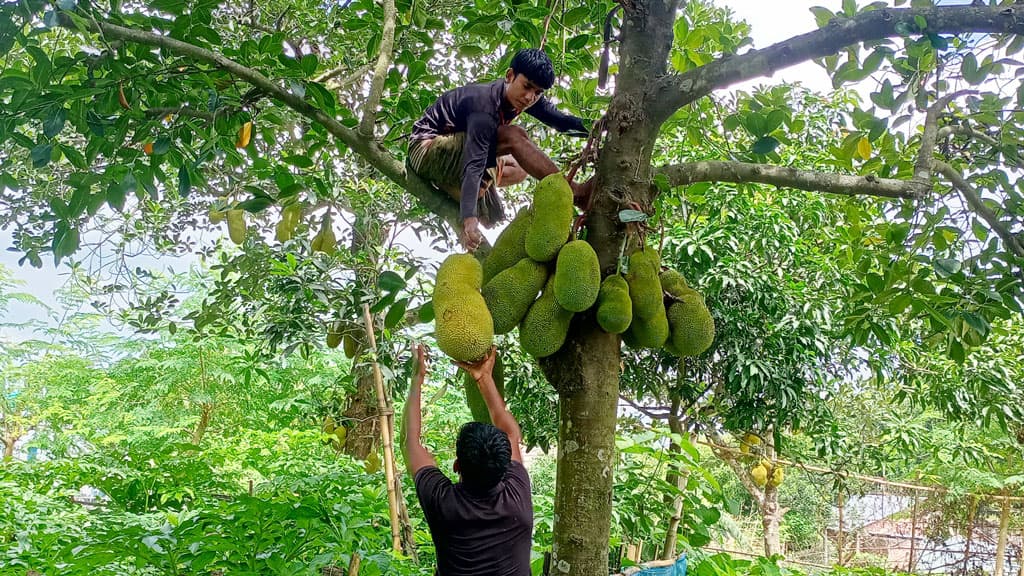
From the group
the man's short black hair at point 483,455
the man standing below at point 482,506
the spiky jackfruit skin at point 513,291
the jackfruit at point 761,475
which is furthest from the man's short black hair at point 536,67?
the jackfruit at point 761,475

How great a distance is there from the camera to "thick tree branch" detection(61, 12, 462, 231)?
5.00 feet

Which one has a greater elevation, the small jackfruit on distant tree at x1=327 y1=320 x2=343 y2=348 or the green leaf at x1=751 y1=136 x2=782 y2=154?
the small jackfruit on distant tree at x1=327 y1=320 x2=343 y2=348

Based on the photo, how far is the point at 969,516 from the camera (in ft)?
25.8

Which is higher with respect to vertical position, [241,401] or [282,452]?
[241,401]

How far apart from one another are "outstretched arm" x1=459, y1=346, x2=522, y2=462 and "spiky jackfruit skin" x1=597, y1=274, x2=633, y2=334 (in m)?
0.25

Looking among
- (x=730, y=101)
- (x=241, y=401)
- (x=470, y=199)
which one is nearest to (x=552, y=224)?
(x=470, y=199)

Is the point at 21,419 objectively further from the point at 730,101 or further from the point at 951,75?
the point at 951,75

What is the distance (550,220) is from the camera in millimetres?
1502

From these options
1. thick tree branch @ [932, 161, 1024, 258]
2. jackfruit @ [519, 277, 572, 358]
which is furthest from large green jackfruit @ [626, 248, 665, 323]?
thick tree branch @ [932, 161, 1024, 258]

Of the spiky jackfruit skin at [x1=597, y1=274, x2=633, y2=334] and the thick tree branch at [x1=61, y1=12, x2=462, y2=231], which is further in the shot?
the thick tree branch at [x1=61, y1=12, x2=462, y2=231]

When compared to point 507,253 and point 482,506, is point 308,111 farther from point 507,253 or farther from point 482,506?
point 482,506

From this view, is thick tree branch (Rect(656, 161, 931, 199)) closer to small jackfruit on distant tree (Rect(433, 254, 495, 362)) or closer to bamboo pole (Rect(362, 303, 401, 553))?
small jackfruit on distant tree (Rect(433, 254, 495, 362))

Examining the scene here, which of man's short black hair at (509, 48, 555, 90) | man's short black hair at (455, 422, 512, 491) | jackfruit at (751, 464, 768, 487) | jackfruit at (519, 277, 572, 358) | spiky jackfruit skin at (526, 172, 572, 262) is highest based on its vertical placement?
man's short black hair at (509, 48, 555, 90)

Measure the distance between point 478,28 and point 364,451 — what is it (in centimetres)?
315
